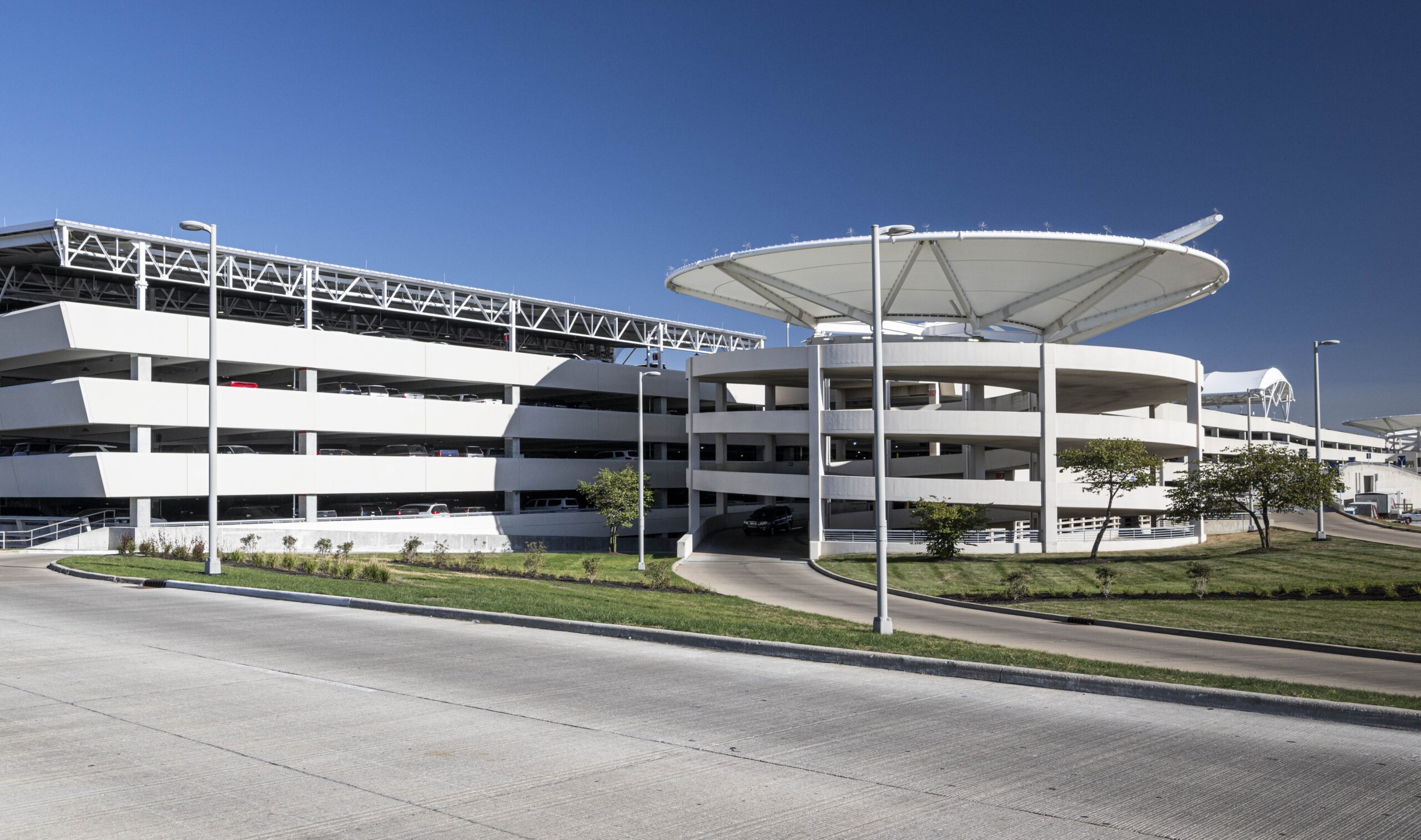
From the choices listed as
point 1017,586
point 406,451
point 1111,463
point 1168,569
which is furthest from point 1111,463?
point 406,451

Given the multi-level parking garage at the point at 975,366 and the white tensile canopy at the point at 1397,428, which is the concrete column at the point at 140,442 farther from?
the white tensile canopy at the point at 1397,428

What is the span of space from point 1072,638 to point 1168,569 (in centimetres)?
1821

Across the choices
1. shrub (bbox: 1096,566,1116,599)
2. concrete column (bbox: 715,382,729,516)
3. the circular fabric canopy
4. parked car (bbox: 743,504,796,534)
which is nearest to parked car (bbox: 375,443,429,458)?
concrete column (bbox: 715,382,729,516)

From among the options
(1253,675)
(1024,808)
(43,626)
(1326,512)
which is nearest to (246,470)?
(43,626)

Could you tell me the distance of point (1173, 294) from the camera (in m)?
57.7

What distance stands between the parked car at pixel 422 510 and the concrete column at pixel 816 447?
2364cm

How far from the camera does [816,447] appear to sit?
49.1 m

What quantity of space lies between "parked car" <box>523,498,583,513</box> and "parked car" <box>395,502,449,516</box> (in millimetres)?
6960

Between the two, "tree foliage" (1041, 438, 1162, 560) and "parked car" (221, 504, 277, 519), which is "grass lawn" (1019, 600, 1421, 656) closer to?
"tree foliage" (1041, 438, 1162, 560)

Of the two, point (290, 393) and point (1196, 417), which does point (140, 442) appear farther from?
point (1196, 417)

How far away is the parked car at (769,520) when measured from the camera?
60.2 meters

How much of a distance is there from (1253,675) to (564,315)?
6058 cm

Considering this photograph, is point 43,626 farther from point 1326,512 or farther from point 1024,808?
point 1326,512

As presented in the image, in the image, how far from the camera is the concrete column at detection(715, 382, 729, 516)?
60750 millimetres
